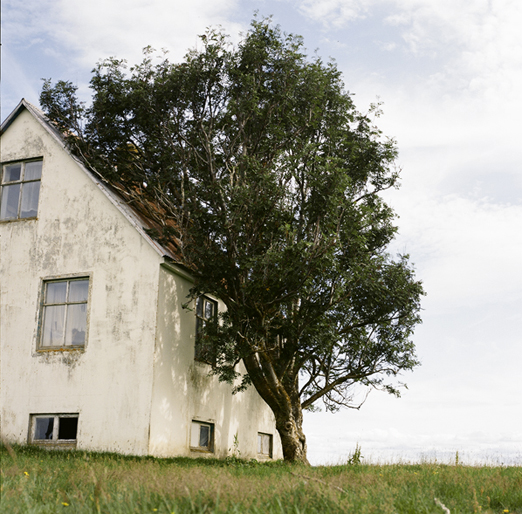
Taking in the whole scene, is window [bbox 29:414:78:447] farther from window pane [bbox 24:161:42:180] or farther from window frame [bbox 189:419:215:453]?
window pane [bbox 24:161:42:180]

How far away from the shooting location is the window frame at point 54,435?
53.0 feet

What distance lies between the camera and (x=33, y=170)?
1931 centimetres

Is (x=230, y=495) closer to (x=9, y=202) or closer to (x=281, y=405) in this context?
(x=281, y=405)

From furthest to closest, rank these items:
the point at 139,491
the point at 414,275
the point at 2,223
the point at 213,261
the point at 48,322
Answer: the point at 414,275 < the point at 2,223 < the point at 48,322 < the point at 213,261 < the point at 139,491

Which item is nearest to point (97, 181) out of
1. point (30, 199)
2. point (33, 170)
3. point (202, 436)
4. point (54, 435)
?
point (30, 199)

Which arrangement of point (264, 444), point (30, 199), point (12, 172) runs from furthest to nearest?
point (264, 444), point (12, 172), point (30, 199)

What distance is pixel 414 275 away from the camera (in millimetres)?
20500

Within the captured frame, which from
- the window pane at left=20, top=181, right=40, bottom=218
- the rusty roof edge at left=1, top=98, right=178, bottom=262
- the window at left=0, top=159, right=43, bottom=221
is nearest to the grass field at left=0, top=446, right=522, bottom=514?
the rusty roof edge at left=1, top=98, right=178, bottom=262

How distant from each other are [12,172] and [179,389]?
937 cm

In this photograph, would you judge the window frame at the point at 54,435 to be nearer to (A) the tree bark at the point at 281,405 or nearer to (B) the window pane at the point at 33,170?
(A) the tree bark at the point at 281,405

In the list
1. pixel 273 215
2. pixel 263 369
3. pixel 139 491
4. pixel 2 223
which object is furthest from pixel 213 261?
pixel 139 491

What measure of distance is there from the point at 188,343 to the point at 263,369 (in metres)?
2.61

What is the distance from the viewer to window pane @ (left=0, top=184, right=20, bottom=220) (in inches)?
756

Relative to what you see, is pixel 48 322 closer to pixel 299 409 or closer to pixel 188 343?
pixel 188 343
